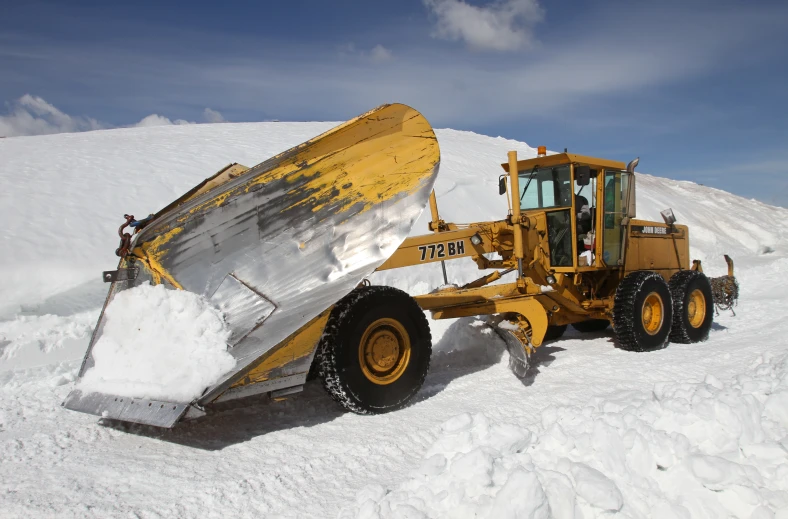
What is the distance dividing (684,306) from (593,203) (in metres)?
1.78

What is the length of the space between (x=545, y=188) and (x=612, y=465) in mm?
4204

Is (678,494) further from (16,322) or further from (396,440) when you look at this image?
(16,322)

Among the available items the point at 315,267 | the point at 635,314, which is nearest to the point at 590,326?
the point at 635,314

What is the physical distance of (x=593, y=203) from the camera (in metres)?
6.71

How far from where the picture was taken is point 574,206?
21.2 ft

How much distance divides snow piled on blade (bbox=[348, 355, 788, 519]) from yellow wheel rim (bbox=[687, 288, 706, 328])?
14.0ft

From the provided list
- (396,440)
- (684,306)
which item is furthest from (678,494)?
(684,306)

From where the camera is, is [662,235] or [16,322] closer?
[16,322]

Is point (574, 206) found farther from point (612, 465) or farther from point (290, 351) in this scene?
point (612, 465)

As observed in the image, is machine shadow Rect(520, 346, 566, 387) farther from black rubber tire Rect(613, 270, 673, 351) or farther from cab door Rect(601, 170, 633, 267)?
cab door Rect(601, 170, 633, 267)

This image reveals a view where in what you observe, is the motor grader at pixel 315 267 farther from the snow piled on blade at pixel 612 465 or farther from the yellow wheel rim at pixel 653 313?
the yellow wheel rim at pixel 653 313

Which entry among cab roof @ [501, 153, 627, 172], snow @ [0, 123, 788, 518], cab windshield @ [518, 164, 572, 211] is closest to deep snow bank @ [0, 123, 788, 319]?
snow @ [0, 123, 788, 518]

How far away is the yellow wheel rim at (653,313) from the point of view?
689 cm

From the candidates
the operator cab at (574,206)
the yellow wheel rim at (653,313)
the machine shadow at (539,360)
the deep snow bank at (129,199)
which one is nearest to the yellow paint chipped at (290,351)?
the machine shadow at (539,360)
